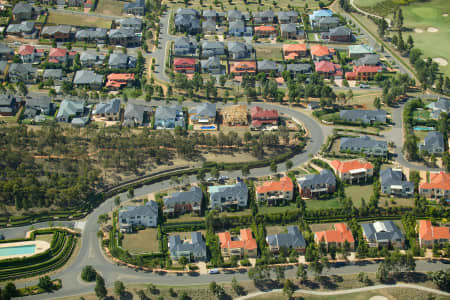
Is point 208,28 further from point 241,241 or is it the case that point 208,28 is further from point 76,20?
point 241,241

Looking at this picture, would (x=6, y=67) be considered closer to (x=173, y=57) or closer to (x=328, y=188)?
(x=173, y=57)

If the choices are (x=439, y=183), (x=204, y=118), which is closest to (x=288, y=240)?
(x=439, y=183)

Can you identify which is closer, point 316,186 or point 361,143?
point 316,186

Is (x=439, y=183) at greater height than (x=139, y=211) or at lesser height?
greater

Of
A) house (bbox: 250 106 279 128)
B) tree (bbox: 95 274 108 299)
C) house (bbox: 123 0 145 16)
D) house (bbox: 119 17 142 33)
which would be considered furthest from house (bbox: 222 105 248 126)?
house (bbox: 123 0 145 16)

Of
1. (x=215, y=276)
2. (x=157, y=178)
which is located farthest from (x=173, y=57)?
(x=215, y=276)

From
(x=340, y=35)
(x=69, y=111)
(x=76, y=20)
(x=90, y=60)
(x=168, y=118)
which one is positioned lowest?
(x=168, y=118)
